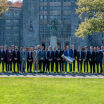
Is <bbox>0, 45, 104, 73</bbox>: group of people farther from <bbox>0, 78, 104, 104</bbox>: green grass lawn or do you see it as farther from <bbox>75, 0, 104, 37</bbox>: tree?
<bbox>75, 0, 104, 37</bbox>: tree

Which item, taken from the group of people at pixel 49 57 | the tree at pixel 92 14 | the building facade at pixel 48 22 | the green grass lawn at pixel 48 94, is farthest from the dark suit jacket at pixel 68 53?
the building facade at pixel 48 22

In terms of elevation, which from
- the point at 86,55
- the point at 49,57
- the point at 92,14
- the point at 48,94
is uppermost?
the point at 92,14

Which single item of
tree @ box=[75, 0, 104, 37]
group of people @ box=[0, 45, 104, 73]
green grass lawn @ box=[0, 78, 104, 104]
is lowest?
green grass lawn @ box=[0, 78, 104, 104]

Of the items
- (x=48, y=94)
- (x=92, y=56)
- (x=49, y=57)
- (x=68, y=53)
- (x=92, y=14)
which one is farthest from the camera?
(x=92, y=14)

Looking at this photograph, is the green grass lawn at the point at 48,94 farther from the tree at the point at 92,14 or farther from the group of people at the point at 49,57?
the tree at the point at 92,14

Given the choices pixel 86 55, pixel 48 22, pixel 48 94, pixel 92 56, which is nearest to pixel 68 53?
pixel 86 55

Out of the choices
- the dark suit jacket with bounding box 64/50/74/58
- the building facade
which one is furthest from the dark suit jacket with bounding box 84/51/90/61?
the building facade

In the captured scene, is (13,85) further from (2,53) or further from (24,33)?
(24,33)

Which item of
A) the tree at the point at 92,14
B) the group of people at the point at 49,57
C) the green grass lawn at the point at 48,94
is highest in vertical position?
the tree at the point at 92,14

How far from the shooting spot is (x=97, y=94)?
37.0 ft

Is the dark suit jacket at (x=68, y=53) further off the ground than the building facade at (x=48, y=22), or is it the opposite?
the building facade at (x=48, y=22)

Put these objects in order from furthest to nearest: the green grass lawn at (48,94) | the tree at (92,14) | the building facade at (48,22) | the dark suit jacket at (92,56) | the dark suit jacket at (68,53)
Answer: the building facade at (48,22)
the tree at (92,14)
the dark suit jacket at (92,56)
the dark suit jacket at (68,53)
the green grass lawn at (48,94)

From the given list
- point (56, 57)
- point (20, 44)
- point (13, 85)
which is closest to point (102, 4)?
point (56, 57)

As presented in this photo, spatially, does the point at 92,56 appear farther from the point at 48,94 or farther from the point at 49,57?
the point at 48,94
